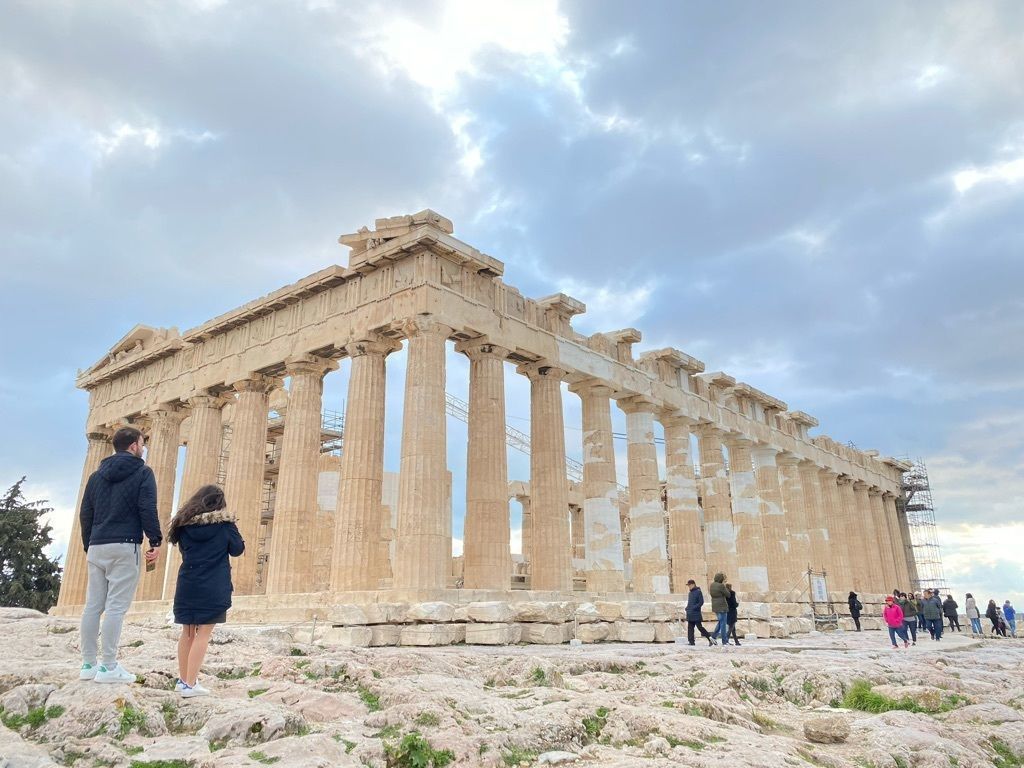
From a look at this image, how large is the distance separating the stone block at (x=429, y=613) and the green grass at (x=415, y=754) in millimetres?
9248

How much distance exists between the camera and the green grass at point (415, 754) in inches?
198

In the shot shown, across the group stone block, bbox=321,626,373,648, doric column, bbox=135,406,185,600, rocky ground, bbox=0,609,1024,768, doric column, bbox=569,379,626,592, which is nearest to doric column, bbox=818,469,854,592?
doric column, bbox=569,379,626,592

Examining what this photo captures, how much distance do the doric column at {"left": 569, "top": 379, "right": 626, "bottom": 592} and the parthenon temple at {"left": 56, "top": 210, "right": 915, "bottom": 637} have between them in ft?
0.23

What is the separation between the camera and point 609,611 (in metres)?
17.8

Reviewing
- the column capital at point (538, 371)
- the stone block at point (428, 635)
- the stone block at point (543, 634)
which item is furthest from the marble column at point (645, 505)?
the stone block at point (428, 635)

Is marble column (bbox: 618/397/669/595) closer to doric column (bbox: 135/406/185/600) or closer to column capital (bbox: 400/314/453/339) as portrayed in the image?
column capital (bbox: 400/314/453/339)

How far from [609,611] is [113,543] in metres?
13.2

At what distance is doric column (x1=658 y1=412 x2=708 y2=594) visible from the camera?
92.9 feet

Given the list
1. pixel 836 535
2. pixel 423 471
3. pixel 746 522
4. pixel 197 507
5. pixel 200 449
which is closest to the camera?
pixel 197 507

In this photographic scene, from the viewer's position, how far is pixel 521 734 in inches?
226

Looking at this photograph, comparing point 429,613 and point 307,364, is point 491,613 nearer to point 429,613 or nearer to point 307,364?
point 429,613

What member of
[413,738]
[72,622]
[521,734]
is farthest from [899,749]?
[72,622]


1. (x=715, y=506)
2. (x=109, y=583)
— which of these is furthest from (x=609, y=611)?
→ (x=715, y=506)

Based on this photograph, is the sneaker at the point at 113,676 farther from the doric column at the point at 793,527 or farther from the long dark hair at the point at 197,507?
the doric column at the point at 793,527
